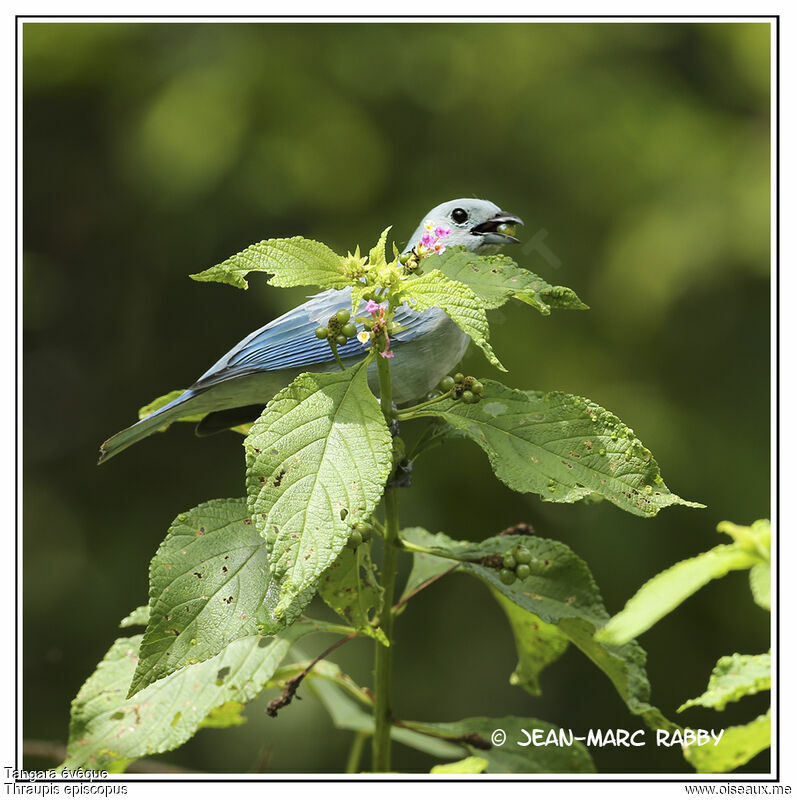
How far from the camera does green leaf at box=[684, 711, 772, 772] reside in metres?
1.03

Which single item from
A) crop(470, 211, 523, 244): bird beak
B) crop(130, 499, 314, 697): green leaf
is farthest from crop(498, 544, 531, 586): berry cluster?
crop(470, 211, 523, 244): bird beak

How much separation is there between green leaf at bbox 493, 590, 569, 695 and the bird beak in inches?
30.9

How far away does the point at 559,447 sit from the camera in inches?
52.2

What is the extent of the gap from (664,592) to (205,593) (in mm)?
693

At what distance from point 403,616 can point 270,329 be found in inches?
74.5

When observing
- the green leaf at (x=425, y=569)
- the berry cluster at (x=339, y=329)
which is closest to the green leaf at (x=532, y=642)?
the green leaf at (x=425, y=569)

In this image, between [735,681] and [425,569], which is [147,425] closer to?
[425,569]

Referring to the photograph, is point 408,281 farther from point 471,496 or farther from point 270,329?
point 471,496

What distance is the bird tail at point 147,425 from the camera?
1.69 meters

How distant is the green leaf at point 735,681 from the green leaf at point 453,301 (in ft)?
1.50

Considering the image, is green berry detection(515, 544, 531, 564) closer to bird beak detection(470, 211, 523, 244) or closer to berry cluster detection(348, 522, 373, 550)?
berry cluster detection(348, 522, 373, 550)

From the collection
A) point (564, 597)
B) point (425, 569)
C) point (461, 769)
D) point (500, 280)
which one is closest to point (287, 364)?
point (425, 569)

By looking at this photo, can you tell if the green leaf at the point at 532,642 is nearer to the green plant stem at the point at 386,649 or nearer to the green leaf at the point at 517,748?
the green leaf at the point at 517,748
